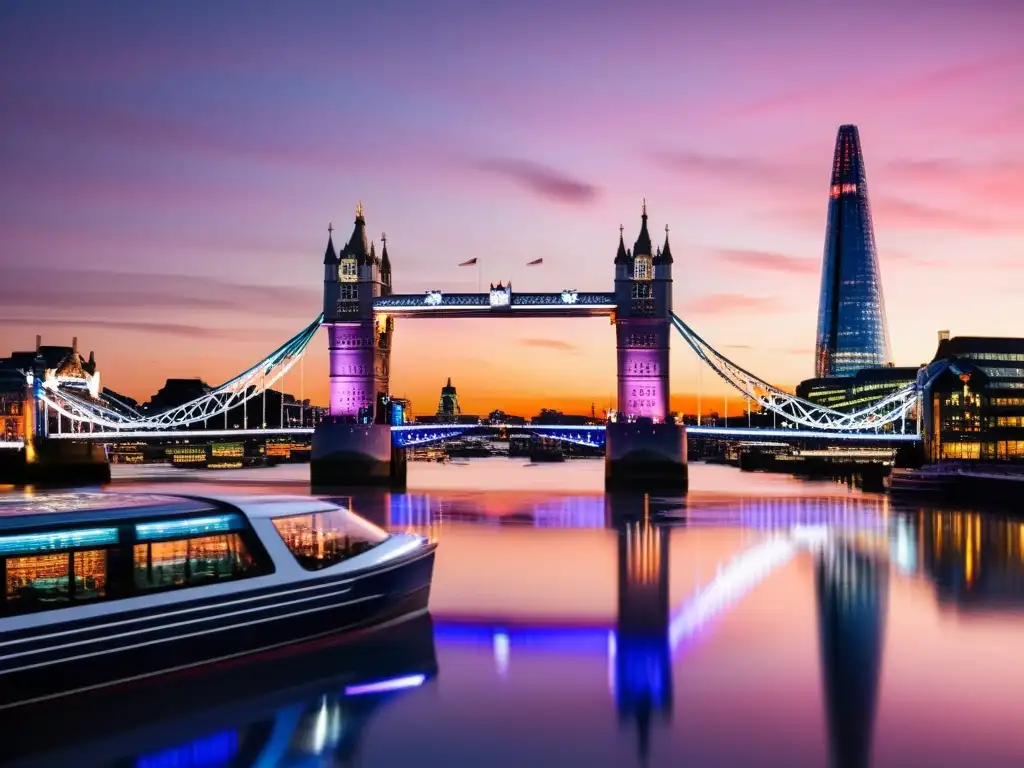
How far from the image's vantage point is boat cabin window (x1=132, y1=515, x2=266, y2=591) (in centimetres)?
1255

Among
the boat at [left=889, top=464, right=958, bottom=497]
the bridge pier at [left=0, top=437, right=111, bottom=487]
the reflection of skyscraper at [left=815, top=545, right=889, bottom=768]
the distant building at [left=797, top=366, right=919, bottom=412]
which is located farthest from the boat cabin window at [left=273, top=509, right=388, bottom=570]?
the distant building at [left=797, top=366, right=919, bottom=412]

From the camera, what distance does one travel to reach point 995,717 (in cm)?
1219

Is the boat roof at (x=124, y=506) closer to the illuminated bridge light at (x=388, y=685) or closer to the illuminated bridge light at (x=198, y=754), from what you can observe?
the illuminated bridge light at (x=388, y=685)

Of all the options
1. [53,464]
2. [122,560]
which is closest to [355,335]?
[53,464]

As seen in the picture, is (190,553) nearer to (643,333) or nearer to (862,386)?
(643,333)

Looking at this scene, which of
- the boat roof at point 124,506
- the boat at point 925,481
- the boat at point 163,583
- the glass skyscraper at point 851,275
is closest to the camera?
the boat at point 163,583

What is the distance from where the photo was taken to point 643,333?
209ft

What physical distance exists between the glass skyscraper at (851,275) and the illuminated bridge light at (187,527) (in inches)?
7203

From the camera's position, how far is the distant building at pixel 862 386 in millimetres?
129625

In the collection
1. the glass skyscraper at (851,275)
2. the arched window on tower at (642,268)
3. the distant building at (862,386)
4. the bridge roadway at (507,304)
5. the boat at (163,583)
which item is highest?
the glass skyscraper at (851,275)

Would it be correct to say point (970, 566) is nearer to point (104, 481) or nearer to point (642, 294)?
point (642, 294)

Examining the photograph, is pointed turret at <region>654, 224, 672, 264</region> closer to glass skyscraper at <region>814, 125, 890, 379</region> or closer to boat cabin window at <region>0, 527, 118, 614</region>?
boat cabin window at <region>0, 527, 118, 614</region>

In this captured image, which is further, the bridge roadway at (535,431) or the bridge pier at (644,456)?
the bridge roadway at (535,431)

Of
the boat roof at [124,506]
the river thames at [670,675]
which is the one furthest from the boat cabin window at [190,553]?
the river thames at [670,675]
